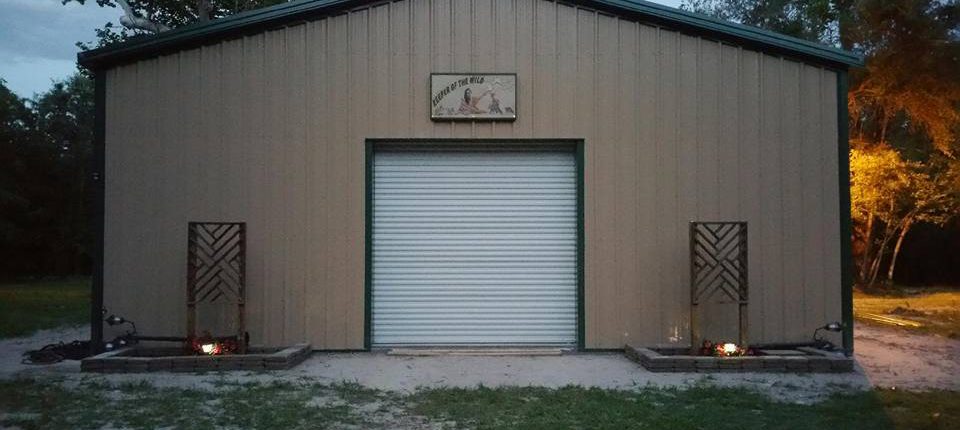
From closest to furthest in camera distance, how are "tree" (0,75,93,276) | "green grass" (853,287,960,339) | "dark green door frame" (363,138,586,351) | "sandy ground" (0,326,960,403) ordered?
"sandy ground" (0,326,960,403), "dark green door frame" (363,138,586,351), "green grass" (853,287,960,339), "tree" (0,75,93,276)

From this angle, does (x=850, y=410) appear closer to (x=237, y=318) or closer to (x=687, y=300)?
(x=687, y=300)

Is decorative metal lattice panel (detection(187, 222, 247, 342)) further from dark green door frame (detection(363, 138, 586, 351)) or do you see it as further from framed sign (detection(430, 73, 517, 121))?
framed sign (detection(430, 73, 517, 121))

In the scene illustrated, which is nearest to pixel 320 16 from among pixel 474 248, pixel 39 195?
pixel 474 248

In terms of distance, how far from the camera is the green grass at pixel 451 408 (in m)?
6.81

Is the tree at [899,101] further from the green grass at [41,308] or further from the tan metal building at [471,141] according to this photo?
the green grass at [41,308]

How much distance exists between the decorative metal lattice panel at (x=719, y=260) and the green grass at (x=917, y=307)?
4.81m

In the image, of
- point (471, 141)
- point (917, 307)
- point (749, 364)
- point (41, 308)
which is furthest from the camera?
point (917, 307)

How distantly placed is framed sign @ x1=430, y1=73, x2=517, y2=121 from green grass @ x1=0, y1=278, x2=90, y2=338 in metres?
7.83

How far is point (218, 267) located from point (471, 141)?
3674 millimetres

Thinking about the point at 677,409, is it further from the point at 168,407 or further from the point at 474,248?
the point at 474,248

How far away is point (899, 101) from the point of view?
80.1ft

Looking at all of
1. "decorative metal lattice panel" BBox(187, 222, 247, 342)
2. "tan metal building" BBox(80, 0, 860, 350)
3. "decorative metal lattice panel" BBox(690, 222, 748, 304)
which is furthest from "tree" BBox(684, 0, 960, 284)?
"decorative metal lattice panel" BBox(187, 222, 247, 342)

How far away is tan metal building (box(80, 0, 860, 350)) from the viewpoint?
11.0 m

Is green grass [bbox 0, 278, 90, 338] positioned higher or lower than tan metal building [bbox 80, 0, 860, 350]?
lower
